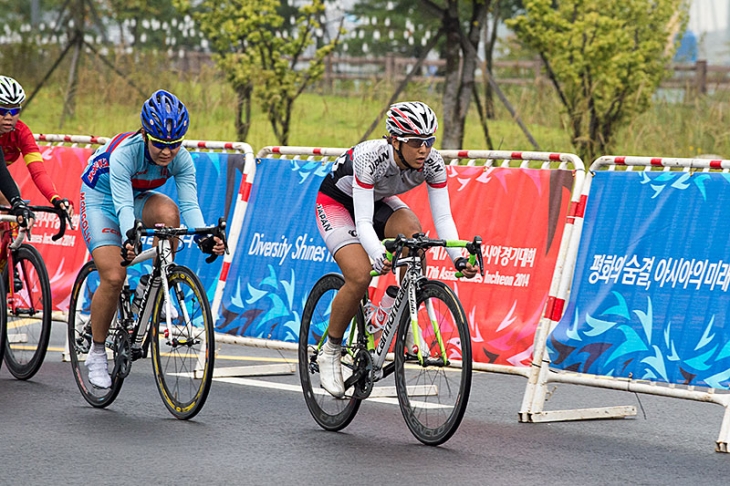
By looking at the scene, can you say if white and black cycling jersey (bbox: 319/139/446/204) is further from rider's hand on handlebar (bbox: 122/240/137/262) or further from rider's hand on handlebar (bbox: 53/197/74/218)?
rider's hand on handlebar (bbox: 53/197/74/218)

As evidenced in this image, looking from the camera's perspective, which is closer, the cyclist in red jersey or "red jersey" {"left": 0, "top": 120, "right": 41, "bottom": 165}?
the cyclist in red jersey

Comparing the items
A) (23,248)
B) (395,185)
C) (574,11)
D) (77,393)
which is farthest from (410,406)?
(574,11)

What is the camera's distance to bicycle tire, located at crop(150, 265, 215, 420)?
307 inches

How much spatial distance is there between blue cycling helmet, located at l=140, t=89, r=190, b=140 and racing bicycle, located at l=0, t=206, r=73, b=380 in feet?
5.25

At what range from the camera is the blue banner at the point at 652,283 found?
7824 millimetres

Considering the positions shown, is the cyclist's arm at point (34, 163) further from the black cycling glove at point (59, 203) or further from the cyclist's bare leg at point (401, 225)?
the cyclist's bare leg at point (401, 225)

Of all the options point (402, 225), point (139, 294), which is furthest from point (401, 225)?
point (139, 294)

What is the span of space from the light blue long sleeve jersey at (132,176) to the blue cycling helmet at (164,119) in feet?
0.86

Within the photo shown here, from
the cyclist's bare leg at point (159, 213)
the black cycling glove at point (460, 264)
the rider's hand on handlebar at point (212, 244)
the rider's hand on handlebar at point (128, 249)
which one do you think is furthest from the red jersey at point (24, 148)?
the black cycling glove at point (460, 264)

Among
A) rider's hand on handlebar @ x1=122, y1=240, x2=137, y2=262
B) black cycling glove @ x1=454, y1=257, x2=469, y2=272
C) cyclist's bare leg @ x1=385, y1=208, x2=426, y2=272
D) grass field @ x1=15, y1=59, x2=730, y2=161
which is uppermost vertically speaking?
cyclist's bare leg @ x1=385, y1=208, x2=426, y2=272

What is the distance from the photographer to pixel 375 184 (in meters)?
7.75

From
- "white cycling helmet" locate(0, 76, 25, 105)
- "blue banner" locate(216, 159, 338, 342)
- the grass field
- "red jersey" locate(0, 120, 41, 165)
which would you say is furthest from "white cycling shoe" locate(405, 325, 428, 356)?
the grass field

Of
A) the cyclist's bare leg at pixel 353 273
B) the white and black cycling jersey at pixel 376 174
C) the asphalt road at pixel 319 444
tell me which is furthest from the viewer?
the cyclist's bare leg at pixel 353 273

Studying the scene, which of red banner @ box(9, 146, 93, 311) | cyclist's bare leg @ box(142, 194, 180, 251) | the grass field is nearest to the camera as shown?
cyclist's bare leg @ box(142, 194, 180, 251)
